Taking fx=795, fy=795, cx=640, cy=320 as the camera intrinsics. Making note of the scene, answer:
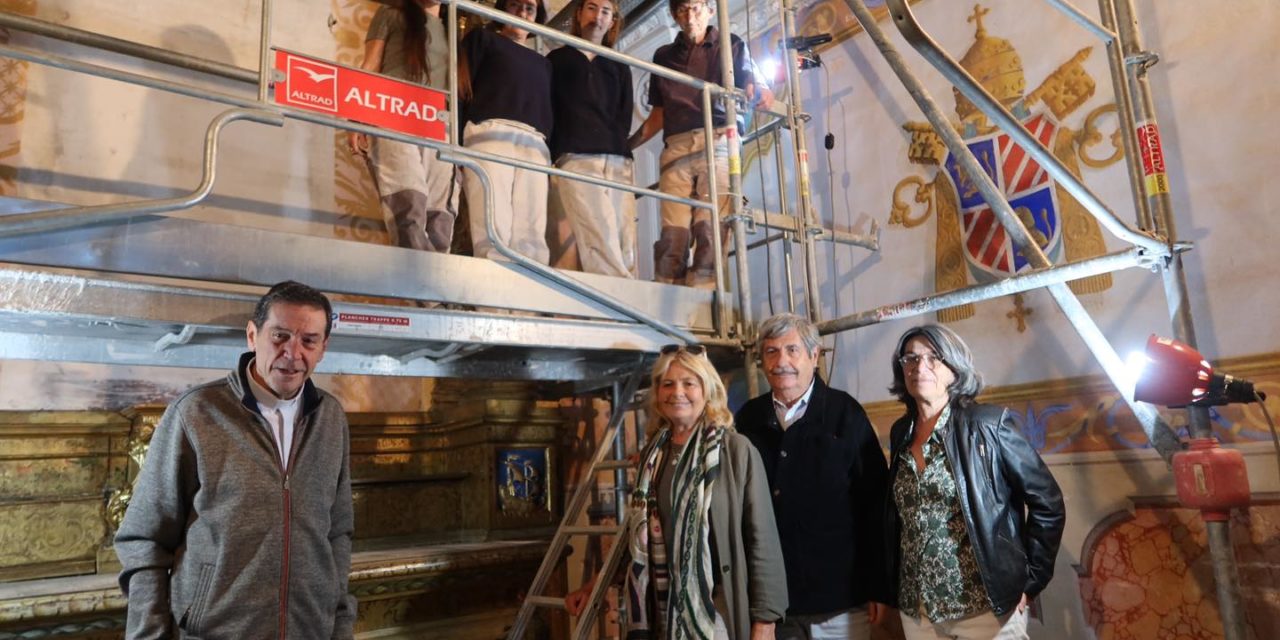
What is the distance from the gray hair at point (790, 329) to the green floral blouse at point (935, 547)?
48 centimetres

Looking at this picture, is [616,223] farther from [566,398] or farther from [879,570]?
[879,570]

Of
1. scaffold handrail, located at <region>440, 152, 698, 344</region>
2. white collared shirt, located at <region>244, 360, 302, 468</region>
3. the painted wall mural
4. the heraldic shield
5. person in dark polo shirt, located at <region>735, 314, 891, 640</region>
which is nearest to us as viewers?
white collared shirt, located at <region>244, 360, 302, 468</region>

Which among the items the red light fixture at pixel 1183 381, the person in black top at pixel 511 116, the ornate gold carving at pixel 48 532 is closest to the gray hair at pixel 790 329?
the red light fixture at pixel 1183 381

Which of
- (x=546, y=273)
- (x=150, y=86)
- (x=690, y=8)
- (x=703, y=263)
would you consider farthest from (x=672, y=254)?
(x=150, y=86)

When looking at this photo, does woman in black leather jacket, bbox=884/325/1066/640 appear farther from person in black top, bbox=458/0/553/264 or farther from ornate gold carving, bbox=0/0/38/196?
ornate gold carving, bbox=0/0/38/196

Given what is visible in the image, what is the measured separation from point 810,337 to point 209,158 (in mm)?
1935

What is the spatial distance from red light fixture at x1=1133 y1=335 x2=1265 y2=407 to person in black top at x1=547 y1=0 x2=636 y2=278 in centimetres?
221

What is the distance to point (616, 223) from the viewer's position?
154 inches

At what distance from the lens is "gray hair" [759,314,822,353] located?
267cm

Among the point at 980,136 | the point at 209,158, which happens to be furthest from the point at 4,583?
the point at 980,136

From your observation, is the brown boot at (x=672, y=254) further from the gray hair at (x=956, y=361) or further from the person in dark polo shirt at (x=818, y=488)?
the gray hair at (x=956, y=361)

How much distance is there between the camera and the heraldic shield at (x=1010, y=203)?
3.76 metres

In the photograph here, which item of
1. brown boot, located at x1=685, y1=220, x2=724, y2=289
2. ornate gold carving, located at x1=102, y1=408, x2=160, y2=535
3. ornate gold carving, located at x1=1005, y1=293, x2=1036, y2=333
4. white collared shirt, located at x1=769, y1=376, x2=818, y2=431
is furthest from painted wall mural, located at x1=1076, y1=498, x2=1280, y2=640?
ornate gold carving, located at x1=102, y1=408, x2=160, y2=535

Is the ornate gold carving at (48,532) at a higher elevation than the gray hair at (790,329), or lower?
lower
